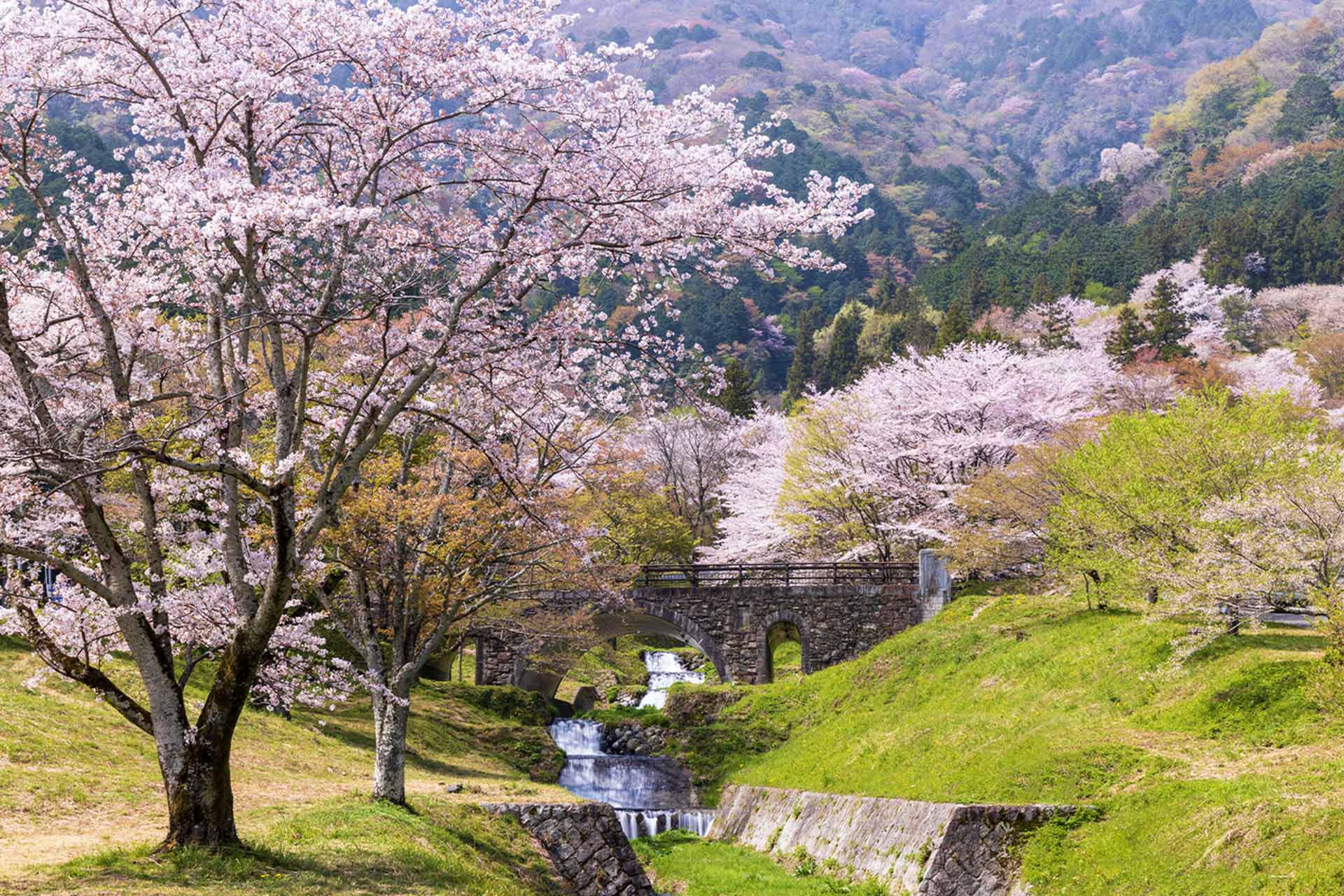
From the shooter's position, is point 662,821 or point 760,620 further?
point 760,620

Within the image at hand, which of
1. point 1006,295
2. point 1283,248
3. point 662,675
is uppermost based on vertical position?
point 1283,248

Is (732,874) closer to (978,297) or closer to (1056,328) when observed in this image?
(1056,328)

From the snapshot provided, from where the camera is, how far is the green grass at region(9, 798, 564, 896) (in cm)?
908

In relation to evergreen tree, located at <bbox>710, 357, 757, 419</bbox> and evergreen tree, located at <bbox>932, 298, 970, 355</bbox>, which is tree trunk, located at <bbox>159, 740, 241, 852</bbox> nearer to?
evergreen tree, located at <bbox>932, 298, 970, 355</bbox>

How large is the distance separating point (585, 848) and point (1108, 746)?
791cm

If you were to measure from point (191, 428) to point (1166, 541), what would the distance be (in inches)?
560

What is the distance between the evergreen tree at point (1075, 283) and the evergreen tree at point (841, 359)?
13216mm

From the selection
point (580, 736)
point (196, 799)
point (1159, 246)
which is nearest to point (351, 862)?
point (196, 799)

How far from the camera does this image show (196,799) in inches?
384

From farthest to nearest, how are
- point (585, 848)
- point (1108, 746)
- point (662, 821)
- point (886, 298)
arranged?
point (886, 298) → point (662, 821) → point (585, 848) → point (1108, 746)

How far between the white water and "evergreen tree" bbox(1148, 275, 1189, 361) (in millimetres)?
26609

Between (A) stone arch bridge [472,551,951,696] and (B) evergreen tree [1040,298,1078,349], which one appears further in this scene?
(B) evergreen tree [1040,298,1078,349]

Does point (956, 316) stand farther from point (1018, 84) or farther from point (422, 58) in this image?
point (1018, 84)

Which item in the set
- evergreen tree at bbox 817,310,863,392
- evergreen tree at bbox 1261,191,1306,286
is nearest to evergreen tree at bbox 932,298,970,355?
evergreen tree at bbox 817,310,863,392
